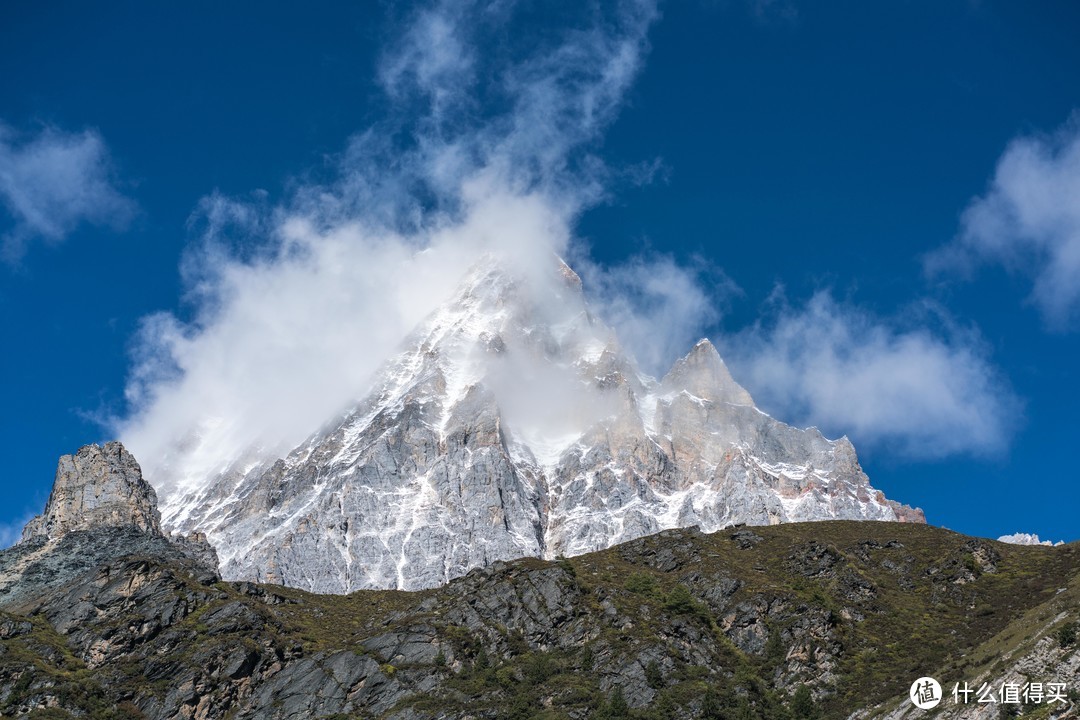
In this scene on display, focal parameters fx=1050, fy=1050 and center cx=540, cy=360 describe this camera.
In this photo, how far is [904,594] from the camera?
151000mm

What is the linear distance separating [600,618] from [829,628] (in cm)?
3074

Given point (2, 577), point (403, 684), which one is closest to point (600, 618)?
point (403, 684)

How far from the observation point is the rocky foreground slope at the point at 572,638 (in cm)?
12581

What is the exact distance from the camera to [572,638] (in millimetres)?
142875

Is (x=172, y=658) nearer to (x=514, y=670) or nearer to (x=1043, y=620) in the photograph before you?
(x=514, y=670)

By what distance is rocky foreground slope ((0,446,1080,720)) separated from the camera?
12581 centimetres

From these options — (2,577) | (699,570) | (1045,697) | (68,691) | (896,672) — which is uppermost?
(2,577)

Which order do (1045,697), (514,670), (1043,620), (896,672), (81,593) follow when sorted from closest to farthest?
(1045,697) < (1043,620) < (896,672) < (514,670) < (81,593)

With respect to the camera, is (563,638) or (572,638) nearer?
(572,638)

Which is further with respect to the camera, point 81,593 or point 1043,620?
point 81,593

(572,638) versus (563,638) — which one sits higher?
(563,638)

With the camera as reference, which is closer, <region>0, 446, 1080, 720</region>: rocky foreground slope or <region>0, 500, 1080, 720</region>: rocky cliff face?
<region>0, 446, 1080, 720</region>: rocky foreground slope

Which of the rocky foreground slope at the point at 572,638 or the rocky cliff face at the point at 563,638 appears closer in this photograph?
the rocky foreground slope at the point at 572,638

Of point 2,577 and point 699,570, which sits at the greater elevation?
point 2,577
